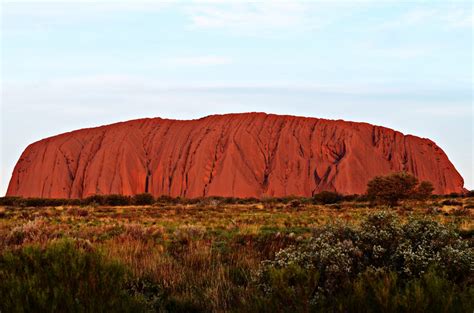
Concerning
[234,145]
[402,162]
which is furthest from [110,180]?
[402,162]

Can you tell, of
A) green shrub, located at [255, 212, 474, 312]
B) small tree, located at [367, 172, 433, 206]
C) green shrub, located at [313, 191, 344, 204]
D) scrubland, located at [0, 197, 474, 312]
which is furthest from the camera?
green shrub, located at [313, 191, 344, 204]

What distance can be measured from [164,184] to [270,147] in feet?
67.6

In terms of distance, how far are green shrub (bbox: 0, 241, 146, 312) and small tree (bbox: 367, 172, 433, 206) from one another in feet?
131

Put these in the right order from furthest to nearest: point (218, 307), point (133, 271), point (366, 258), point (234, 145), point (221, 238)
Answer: point (234, 145)
point (221, 238)
point (133, 271)
point (366, 258)
point (218, 307)

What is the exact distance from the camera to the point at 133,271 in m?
8.99

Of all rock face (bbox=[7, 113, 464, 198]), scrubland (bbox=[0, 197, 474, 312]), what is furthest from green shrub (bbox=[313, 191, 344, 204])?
scrubland (bbox=[0, 197, 474, 312])

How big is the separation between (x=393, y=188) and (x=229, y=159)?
4663cm

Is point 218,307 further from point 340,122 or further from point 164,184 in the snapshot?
point 340,122

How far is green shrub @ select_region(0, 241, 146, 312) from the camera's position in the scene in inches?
221

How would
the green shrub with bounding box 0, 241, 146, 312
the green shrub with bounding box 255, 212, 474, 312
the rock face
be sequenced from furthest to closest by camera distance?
the rock face
the green shrub with bounding box 0, 241, 146, 312
the green shrub with bounding box 255, 212, 474, 312

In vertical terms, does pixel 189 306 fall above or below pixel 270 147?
below

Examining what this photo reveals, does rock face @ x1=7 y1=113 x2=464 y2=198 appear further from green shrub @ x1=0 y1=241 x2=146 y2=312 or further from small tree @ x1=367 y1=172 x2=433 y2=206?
green shrub @ x1=0 y1=241 x2=146 y2=312

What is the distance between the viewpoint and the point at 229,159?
88688mm

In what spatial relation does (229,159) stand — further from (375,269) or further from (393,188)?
(375,269)
